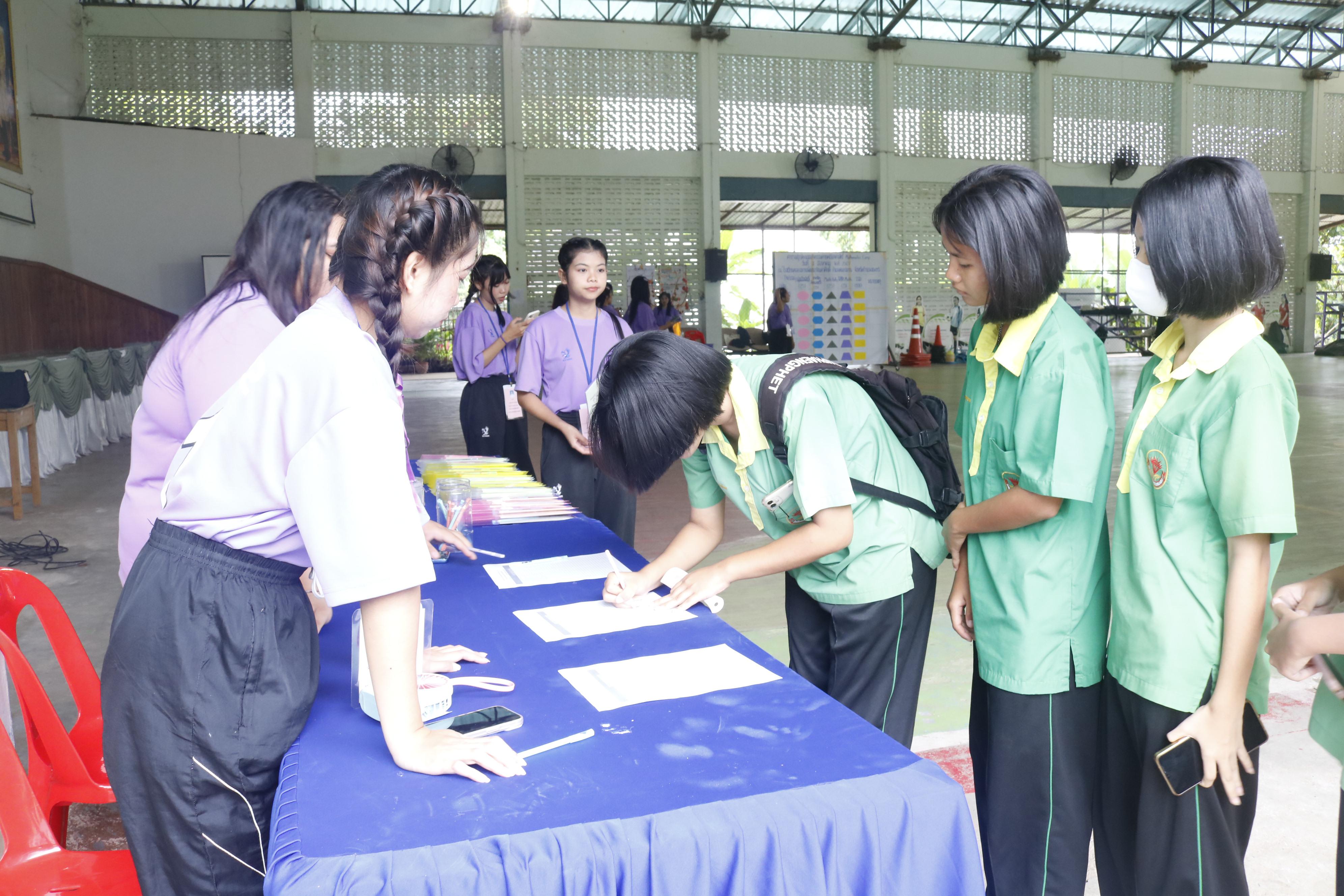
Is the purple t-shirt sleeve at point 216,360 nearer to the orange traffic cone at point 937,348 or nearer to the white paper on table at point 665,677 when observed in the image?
the white paper on table at point 665,677

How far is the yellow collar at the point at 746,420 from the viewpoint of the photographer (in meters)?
1.57

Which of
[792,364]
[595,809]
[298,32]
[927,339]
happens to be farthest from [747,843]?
[927,339]

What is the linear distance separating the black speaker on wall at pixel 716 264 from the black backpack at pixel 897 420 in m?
11.9

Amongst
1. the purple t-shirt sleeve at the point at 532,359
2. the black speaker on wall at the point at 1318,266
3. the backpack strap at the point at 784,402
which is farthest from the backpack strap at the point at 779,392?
the black speaker on wall at the point at 1318,266

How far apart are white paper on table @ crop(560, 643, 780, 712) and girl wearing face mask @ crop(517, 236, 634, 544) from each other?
1.96 meters

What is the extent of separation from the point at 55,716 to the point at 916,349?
1443 cm

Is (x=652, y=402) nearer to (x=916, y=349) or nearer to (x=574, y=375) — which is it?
(x=574, y=375)

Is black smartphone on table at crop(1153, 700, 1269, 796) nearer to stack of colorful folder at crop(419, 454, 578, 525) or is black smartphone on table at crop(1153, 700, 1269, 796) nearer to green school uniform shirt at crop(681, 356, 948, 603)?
green school uniform shirt at crop(681, 356, 948, 603)

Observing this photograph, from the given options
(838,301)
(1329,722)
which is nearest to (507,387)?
(1329,722)

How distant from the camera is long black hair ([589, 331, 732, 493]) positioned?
4.68 feet

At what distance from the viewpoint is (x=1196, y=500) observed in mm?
1253

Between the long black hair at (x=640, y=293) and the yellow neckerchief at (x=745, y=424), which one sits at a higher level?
the long black hair at (x=640, y=293)

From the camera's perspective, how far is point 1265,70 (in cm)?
1611

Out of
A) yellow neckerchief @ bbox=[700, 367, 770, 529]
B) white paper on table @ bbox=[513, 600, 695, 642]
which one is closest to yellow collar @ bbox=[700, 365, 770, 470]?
yellow neckerchief @ bbox=[700, 367, 770, 529]
